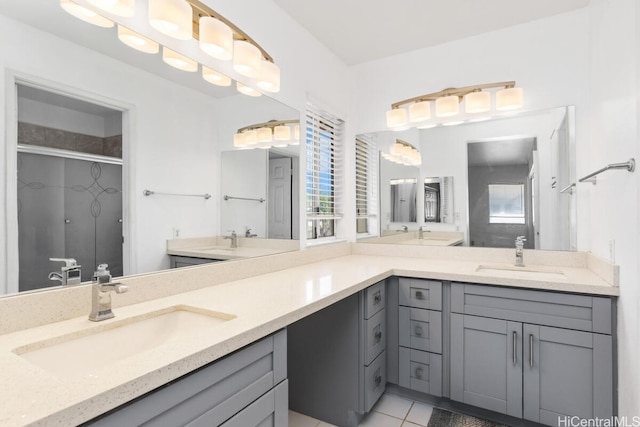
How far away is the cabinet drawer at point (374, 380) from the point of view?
5.96ft

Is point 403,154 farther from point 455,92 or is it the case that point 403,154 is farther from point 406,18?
point 406,18

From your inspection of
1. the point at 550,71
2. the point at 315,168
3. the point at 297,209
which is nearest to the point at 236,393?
the point at 297,209

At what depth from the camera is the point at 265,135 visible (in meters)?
2.02

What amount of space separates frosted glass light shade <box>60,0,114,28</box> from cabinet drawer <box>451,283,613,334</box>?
6.62 feet

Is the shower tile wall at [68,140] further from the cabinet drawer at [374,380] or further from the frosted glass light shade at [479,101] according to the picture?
the frosted glass light shade at [479,101]

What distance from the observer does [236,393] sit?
949mm

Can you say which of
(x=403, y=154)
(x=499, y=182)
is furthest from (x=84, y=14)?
(x=499, y=182)

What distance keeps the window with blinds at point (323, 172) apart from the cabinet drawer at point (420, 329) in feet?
2.86

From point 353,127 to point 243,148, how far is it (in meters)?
1.34

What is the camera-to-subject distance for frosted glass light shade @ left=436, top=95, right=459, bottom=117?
239 cm

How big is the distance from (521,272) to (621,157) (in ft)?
2.99

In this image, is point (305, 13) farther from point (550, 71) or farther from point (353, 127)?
point (550, 71)

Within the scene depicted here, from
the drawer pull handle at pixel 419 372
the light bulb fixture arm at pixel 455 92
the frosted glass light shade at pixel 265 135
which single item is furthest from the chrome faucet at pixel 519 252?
the frosted glass light shade at pixel 265 135

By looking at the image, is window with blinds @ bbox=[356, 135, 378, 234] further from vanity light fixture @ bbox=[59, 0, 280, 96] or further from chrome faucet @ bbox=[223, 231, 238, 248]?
chrome faucet @ bbox=[223, 231, 238, 248]
